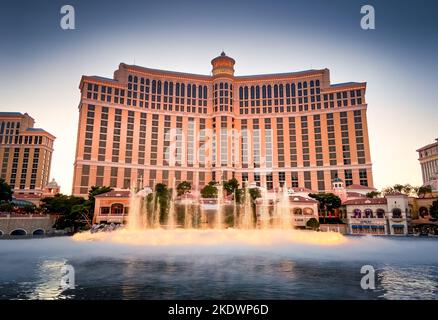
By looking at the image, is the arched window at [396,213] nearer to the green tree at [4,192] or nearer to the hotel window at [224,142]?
the hotel window at [224,142]

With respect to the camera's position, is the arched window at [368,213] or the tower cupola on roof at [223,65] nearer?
the arched window at [368,213]

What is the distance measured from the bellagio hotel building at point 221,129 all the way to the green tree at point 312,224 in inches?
1304

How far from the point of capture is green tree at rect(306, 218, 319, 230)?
6162 centimetres

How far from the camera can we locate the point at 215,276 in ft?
57.5

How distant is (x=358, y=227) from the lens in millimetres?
65000

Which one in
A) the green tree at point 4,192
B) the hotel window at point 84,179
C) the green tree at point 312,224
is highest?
the hotel window at point 84,179

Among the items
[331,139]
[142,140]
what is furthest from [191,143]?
[331,139]

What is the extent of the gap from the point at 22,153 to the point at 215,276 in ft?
447

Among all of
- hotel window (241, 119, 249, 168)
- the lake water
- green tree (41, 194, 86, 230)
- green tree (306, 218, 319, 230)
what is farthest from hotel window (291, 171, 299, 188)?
the lake water

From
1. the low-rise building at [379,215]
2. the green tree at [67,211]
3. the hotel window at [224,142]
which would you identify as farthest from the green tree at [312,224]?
the green tree at [67,211]

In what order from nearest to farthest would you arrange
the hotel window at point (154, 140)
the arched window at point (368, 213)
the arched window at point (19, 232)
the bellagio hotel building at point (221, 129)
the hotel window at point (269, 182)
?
the arched window at point (19, 232)
the arched window at point (368, 213)
the bellagio hotel building at point (221, 129)
the hotel window at point (154, 140)
the hotel window at point (269, 182)

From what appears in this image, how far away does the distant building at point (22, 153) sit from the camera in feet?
402

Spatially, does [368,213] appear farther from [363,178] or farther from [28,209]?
[28,209]
